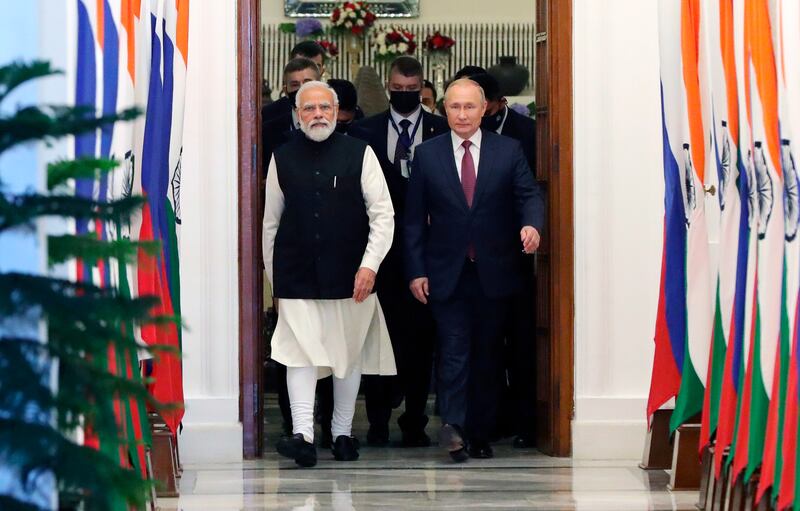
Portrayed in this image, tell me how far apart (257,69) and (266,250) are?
30.1 inches

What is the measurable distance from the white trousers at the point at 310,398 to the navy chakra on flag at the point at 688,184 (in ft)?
5.34

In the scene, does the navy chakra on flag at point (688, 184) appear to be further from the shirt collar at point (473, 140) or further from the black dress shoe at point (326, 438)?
the black dress shoe at point (326, 438)

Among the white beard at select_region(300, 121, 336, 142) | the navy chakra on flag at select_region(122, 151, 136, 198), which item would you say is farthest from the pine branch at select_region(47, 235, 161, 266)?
the white beard at select_region(300, 121, 336, 142)

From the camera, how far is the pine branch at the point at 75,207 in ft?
5.25

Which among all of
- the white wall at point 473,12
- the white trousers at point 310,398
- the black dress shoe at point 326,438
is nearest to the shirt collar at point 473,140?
the white trousers at point 310,398

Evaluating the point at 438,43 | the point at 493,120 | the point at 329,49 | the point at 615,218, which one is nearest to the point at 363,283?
the point at 615,218

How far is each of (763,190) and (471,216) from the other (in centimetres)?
205

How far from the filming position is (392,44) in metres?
9.83

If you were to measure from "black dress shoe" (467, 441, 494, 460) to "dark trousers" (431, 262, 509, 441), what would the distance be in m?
0.02

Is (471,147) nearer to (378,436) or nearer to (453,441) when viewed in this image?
(453,441)

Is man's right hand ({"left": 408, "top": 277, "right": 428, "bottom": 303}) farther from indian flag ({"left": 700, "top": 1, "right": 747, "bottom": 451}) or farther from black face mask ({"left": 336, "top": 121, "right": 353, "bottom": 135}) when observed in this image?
indian flag ({"left": 700, "top": 1, "right": 747, "bottom": 451})

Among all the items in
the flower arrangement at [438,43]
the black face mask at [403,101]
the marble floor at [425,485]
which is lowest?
the marble floor at [425,485]

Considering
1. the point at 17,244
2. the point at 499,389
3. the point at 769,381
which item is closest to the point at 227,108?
the point at 499,389

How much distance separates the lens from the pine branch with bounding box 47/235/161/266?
162cm
